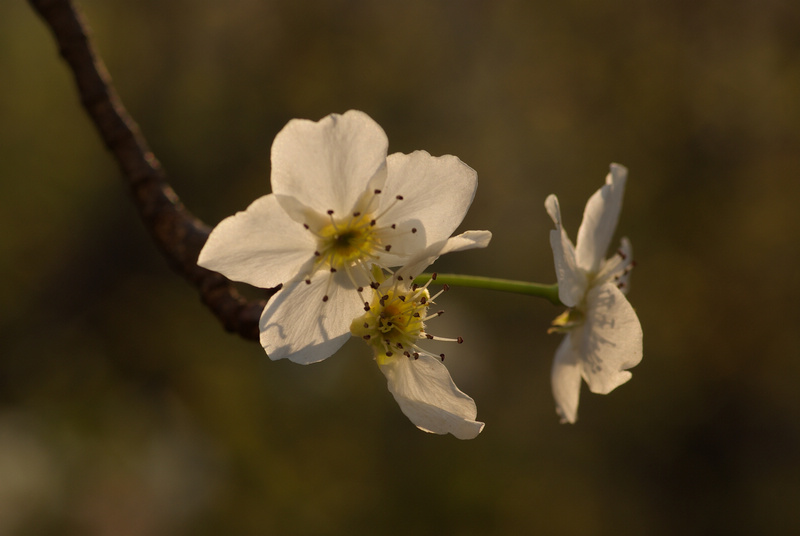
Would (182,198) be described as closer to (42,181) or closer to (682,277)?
(42,181)

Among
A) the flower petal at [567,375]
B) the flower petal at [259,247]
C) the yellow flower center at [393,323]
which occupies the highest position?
the flower petal at [259,247]

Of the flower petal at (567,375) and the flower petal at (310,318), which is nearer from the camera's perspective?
the flower petal at (310,318)

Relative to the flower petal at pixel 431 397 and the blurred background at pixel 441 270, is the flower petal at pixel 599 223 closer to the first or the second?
the flower petal at pixel 431 397

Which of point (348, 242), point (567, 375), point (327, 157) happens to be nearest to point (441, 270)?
point (567, 375)

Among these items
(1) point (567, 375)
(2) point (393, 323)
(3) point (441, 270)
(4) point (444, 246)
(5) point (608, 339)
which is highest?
(4) point (444, 246)

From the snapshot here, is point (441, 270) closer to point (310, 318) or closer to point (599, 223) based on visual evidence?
point (599, 223)

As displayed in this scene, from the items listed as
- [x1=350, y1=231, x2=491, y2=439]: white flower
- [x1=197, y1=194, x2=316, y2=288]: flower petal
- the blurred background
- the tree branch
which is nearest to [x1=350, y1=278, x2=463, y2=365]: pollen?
[x1=350, y1=231, x2=491, y2=439]: white flower

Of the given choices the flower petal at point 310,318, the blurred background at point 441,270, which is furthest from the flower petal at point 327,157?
the blurred background at point 441,270
